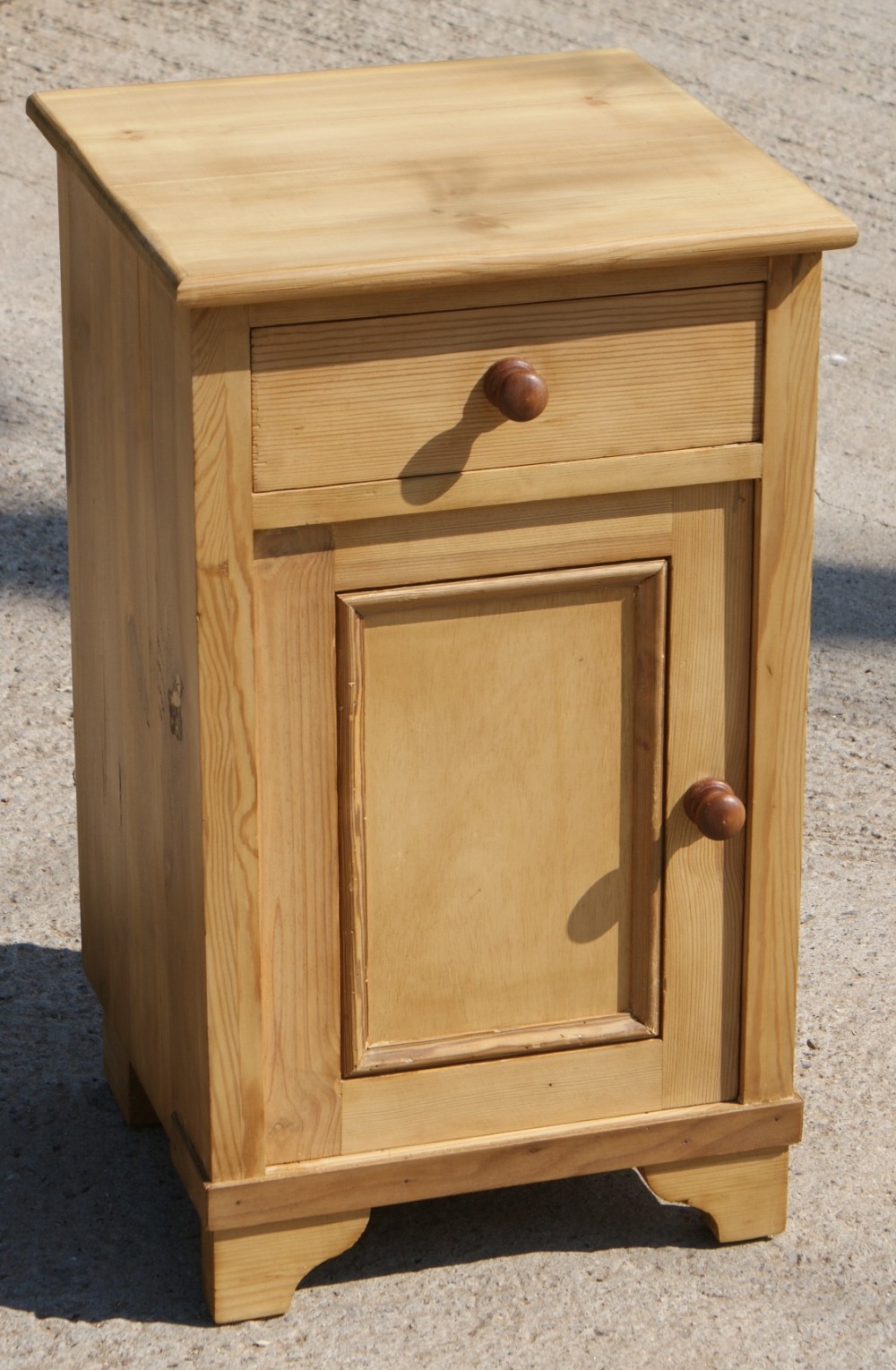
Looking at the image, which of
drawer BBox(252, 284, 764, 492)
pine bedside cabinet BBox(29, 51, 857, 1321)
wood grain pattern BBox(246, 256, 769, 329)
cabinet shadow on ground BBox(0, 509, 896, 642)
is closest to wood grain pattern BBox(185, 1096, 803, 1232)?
pine bedside cabinet BBox(29, 51, 857, 1321)

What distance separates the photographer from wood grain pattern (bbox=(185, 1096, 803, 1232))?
2.19 m

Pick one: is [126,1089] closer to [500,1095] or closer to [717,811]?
[500,1095]

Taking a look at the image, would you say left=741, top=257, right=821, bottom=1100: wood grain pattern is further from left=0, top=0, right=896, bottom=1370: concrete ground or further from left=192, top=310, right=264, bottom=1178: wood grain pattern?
left=192, top=310, right=264, bottom=1178: wood grain pattern

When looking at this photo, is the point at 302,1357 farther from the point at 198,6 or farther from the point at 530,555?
the point at 198,6

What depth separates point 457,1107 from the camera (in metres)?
2.24

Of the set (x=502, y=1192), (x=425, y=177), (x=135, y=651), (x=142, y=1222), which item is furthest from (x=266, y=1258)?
(x=425, y=177)

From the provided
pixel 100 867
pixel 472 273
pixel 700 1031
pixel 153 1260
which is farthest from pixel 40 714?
pixel 472 273

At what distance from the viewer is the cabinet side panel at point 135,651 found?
6.77ft

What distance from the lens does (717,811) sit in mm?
2172

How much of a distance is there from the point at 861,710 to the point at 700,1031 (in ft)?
5.01

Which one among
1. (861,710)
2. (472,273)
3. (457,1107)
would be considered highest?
(472,273)

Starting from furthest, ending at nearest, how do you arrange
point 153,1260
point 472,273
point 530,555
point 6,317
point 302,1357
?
point 6,317
point 153,1260
point 302,1357
point 530,555
point 472,273

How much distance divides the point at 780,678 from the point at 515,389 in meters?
0.45

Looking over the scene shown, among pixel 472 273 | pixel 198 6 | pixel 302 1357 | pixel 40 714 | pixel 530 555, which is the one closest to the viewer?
pixel 472 273
